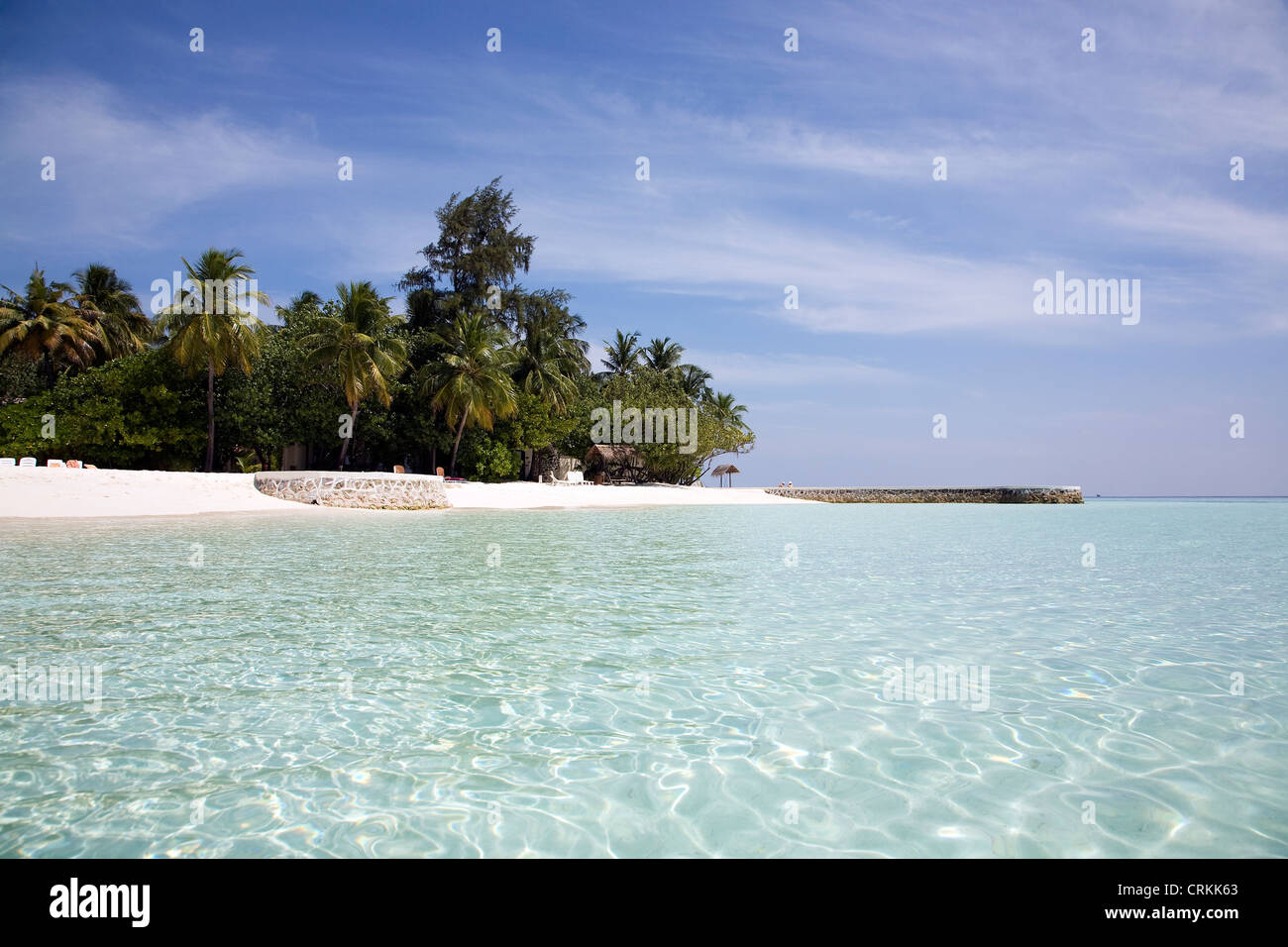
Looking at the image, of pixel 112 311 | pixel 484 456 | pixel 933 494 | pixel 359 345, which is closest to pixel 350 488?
pixel 359 345

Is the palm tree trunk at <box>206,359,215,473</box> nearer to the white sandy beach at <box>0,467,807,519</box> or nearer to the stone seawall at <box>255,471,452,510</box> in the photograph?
the white sandy beach at <box>0,467,807,519</box>

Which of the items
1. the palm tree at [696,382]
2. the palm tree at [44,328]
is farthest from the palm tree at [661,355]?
the palm tree at [44,328]

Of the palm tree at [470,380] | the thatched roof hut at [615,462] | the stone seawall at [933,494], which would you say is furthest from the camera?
the stone seawall at [933,494]

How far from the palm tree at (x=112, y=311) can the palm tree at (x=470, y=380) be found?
42.9 ft

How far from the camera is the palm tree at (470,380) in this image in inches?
1179

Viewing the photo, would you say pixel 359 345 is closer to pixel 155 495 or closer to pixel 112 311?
pixel 155 495

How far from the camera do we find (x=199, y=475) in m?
21.5

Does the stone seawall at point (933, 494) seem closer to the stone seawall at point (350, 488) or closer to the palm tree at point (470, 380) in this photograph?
the palm tree at point (470, 380)

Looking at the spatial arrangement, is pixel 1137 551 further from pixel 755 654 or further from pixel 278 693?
pixel 278 693

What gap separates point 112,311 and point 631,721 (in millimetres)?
39729

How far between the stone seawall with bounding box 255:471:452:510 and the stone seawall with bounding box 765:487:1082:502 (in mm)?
25847

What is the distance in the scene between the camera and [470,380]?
3016 cm

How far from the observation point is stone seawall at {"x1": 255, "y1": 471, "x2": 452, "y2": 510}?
22.6m

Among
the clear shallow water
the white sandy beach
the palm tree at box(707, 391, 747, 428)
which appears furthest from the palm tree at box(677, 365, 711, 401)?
the clear shallow water
